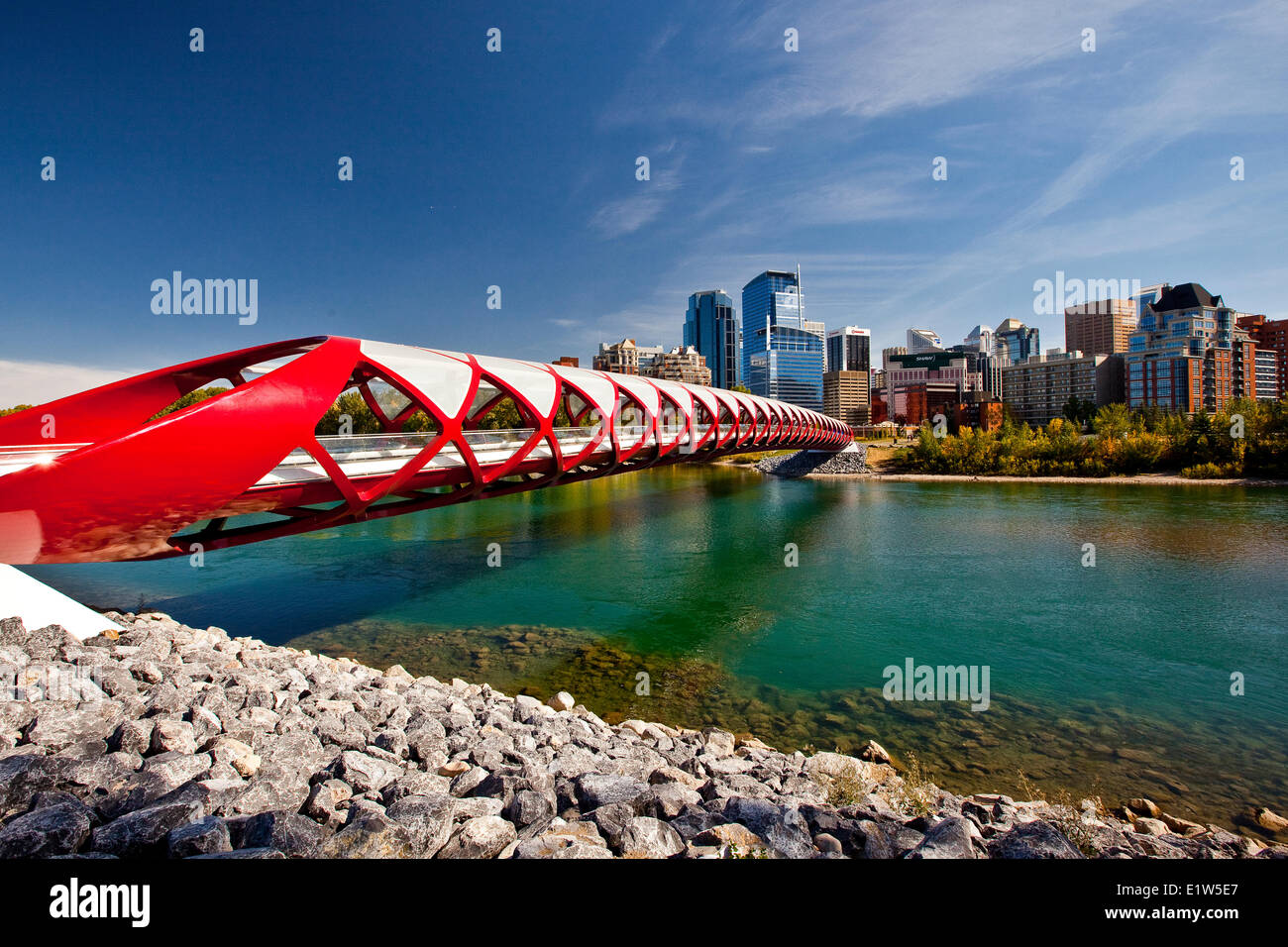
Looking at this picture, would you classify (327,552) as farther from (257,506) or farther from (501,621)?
(257,506)

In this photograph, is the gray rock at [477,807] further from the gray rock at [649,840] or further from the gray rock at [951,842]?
the gray rock at [951,842]

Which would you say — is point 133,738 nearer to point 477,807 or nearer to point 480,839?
point 477,807

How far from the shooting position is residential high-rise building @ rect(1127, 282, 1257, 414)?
3214 inches

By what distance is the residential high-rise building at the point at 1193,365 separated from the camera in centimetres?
8162

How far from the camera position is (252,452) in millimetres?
6156

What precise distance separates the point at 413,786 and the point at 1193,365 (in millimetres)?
113198

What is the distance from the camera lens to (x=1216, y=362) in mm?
83938

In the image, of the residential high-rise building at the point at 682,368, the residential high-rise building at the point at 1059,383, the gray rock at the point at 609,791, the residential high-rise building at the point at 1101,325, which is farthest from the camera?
the residential high-rise building at the point at 1101,325

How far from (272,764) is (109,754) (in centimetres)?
125

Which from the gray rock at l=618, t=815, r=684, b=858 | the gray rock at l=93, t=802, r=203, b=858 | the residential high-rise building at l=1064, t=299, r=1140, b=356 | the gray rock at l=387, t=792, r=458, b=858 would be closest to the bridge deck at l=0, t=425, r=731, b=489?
the gray rock at l=93, t=802, r=203, b=858

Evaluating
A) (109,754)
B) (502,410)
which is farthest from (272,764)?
(502,410)

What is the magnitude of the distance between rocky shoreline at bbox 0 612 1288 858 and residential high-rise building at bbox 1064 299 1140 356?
196042 mm

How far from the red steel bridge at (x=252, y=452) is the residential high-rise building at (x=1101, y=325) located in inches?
7666

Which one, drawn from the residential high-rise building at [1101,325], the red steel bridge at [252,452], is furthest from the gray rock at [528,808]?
the residential high-rise building at [1101,325]
